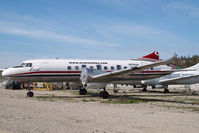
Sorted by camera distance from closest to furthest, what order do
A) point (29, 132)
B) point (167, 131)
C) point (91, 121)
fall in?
point (29, 132)
point (167, 131)
point (91, 121)

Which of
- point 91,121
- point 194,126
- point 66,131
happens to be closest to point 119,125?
point 91,121

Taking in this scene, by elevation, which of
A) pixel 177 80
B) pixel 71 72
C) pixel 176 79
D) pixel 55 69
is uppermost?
pixel 55 69

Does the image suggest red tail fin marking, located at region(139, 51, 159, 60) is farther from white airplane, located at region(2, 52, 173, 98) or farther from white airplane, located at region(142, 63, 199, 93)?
white airplane, located at region(142, 63, 199, 93)

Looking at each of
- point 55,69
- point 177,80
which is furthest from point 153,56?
point 55,69

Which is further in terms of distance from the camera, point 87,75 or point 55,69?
point 55,69

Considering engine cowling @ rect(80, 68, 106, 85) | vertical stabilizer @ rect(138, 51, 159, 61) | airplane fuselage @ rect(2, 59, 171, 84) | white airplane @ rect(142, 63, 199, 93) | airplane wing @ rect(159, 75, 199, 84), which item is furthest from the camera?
white airplane @ rect(142, 63, 199, 93)

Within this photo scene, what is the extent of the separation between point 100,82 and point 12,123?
11.1 meters

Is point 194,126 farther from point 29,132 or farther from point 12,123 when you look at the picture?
point 12,123

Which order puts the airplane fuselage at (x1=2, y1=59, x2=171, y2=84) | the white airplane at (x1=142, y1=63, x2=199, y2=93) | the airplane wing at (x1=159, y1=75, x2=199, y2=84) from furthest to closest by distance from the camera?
the white airplane at (x1=142, y1=63, x2=199, y2=93)
the airplane wing at (x1=159, y1=75, x2=199, y2=84)
the airplane fuselage at (x1=2, y1=59, x2=171, y2=84)

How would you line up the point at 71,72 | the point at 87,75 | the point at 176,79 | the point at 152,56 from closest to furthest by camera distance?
the point at 87,75 < the point at 71,72 < the point at 152,56 < the point at 176,79

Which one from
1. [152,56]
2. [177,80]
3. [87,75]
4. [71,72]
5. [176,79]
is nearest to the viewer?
A: [87,75]

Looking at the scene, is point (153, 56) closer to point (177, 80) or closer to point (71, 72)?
point (177, 80)

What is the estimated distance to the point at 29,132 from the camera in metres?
6.28

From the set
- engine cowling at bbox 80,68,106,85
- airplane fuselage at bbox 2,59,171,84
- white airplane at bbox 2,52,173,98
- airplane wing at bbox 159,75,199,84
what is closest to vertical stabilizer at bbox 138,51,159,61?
white airplane at bbox 2,52,173,98
